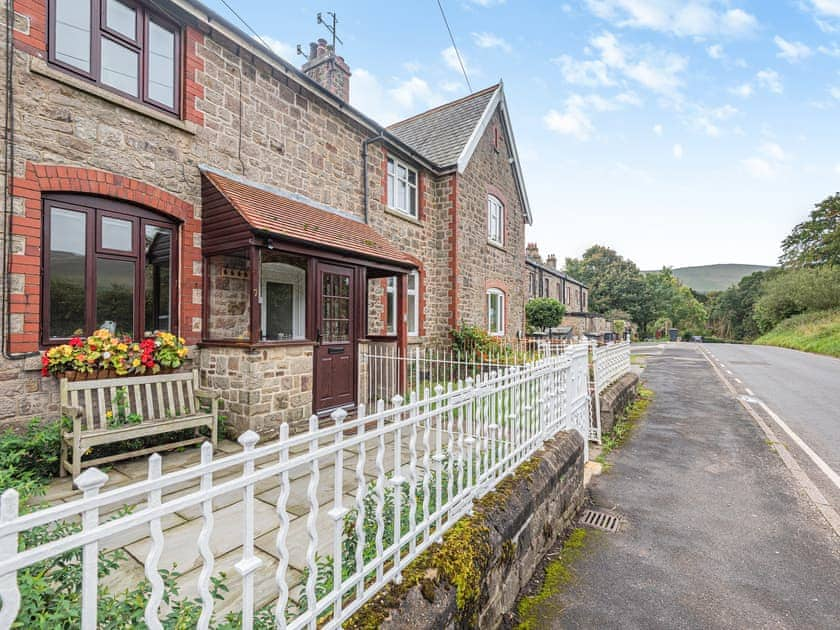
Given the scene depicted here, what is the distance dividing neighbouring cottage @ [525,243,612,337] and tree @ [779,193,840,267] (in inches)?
941

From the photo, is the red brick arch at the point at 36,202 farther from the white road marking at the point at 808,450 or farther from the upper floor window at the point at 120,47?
the white road marking at the point at 808,450

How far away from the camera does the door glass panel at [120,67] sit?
5.22 meters

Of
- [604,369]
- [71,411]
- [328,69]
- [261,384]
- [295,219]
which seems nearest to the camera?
[71,411]

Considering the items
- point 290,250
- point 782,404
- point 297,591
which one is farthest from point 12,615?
point 782,404

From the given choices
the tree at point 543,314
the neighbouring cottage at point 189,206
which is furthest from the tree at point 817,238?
the neighbouring cottage at point 189,206

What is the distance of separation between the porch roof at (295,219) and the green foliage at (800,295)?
4257 cm

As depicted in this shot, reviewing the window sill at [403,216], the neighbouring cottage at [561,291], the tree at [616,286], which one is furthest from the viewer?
the tree at [616,286]

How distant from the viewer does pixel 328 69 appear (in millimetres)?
9992

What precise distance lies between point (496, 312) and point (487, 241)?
272 centimetres

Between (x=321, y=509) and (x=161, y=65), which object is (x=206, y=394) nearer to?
(x=321, y=509)

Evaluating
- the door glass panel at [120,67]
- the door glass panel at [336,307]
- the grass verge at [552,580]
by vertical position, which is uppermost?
the door glass panel at [120,67]

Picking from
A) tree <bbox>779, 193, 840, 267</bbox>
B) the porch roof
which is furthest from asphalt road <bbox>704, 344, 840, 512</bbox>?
tree <bbox>779, 193, 840, 267</bbox>

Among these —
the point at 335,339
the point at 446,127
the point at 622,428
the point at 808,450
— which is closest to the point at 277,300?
the point at 335,339

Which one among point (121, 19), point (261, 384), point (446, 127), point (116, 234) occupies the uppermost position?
point (446, 127)
